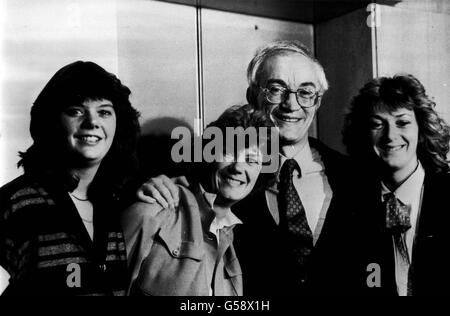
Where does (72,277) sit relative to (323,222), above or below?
below

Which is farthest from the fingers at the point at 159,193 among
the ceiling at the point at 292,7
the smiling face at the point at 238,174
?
the ceiling at the point at 292,7

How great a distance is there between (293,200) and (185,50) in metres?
1.05

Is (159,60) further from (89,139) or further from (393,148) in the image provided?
(393,148)

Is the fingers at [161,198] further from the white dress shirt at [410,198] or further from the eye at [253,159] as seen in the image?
the white dress shirt at [410,198]

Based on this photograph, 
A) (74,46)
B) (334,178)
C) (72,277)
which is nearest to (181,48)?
(74,46)

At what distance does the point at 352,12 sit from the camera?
3654 millimetres

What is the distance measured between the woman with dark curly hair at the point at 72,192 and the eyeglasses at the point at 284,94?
0.78 m

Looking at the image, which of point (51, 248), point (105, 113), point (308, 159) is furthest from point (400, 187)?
point (51, 248)

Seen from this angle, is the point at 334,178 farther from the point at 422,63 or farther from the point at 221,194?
the point at 422,63

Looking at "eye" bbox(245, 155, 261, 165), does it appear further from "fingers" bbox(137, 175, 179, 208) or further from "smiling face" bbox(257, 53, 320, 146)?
"fingers" bbox(137, 175, 179, 208)

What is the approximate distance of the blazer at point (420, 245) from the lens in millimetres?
3504

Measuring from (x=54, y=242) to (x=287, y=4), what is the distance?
1.87 m

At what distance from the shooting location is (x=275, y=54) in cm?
351
